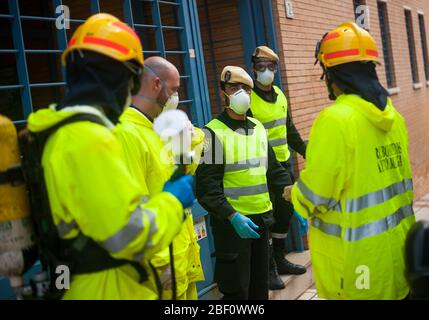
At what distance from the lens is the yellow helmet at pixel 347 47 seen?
2465 millimetres

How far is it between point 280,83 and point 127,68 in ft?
12.4

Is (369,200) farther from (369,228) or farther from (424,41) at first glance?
(424,41)

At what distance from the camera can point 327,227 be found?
8.16ft

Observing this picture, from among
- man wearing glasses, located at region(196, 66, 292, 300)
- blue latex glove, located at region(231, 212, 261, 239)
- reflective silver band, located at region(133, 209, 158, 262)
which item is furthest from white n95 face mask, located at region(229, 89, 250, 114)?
reflective silver band, located at region(133, 209, 158, 262)

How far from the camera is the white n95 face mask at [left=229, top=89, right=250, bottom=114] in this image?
144 inches

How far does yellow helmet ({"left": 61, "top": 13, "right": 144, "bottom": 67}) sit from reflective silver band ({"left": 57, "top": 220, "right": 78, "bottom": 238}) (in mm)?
632

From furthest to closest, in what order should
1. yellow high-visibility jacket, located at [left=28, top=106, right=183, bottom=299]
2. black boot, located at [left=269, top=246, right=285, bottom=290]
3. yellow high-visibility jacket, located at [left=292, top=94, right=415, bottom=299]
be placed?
black boot, located at [left=269, top=246, right=285, bottom=290], yellow high-visibility jacket, located at [left=292, top=94, right=415, bottom=299], yellow high-visibility jacket, located at [left=28, top=106, right=183, bottom=299]

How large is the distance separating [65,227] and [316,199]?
1.21 m

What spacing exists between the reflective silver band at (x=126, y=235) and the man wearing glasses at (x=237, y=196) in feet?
5.71

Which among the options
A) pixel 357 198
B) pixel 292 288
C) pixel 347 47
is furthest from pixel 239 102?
pixel 292 288

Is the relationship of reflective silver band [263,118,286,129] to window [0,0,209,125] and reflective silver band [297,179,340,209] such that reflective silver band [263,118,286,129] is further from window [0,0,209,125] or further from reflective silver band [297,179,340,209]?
reflective silver band [297,179,340,209]

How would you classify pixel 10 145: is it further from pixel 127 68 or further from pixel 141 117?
pixel 141 117

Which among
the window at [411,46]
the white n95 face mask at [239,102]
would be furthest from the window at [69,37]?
the window at [411,46]

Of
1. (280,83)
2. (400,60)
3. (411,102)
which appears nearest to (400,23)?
(400,60)
